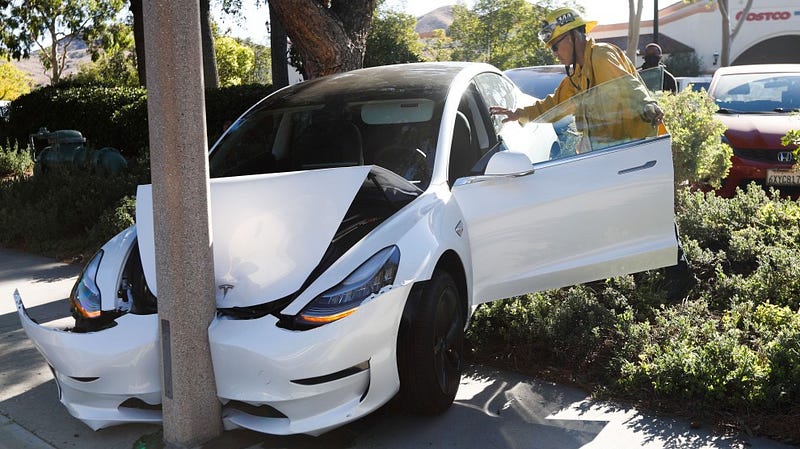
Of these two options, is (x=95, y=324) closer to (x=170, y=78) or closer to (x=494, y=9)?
(x=170, y=78)

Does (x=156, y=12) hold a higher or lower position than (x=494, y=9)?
lower

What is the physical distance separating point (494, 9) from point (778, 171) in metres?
36.1

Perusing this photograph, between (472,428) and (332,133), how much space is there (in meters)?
2.09

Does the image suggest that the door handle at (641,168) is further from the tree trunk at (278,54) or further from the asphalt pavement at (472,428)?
the tree trunk at (278,54)

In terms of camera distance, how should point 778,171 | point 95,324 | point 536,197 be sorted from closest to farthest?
point 95,324
point 536,197
point 778,171

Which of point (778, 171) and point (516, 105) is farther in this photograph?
point (778, 171)

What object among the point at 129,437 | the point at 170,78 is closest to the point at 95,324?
the point at 129,437

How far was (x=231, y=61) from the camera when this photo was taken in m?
40.8

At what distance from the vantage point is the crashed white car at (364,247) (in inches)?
139

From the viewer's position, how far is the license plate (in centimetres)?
783

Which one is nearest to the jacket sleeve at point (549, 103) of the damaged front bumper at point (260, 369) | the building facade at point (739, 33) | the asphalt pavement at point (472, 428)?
the asphalt pavement at point (472, 428)

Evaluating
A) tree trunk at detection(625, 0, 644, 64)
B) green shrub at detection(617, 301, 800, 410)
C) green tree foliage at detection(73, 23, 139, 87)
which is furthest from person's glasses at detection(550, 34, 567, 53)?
green tree foliage at detection(73, 23, 139, 87)

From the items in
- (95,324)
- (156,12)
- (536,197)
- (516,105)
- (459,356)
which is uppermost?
(156,12)

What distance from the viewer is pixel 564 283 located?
479cm
